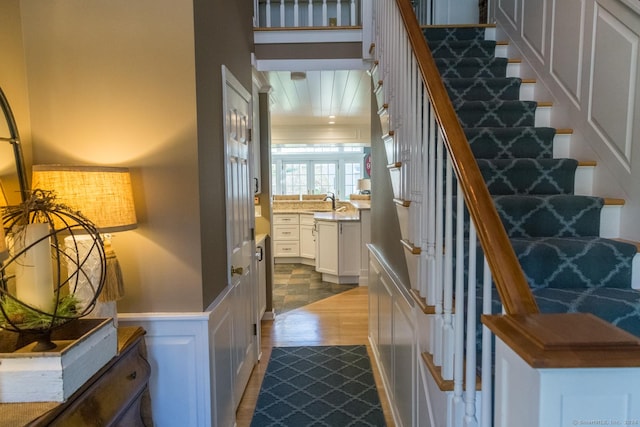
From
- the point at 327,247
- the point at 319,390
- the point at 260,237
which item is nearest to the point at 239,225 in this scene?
the point at 260,237

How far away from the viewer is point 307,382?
2744 mm

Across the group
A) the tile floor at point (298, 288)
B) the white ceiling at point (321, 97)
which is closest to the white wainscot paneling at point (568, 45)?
the white ceiling at point (321, 97)

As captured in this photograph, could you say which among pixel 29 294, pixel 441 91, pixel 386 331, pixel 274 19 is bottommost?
pixel 386 331

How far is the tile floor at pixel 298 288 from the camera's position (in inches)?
180

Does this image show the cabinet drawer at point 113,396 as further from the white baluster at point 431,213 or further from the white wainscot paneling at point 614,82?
the white wainscot paneling at point 614,82

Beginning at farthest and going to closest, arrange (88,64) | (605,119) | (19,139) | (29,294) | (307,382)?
(307,382) < (605,119) < (88,64) < (19,139) < (29,294)

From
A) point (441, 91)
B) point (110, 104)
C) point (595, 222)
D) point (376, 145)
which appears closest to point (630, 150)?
point (595, 222)

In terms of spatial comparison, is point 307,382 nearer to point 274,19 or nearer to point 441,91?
point 441,91

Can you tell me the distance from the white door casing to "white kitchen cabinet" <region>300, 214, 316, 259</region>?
350 cm

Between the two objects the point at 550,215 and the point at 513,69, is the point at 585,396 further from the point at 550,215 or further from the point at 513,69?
the point at 513,69

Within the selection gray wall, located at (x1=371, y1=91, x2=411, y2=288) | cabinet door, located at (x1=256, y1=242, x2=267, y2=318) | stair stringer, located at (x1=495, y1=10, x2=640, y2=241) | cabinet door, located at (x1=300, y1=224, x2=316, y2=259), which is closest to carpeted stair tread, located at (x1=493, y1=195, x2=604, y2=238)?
stair stringer, located at (x1=495, y1=10, x2=640, y2=241)

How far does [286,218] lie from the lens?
659 cm

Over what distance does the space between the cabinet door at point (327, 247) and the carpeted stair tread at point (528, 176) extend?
330 cm

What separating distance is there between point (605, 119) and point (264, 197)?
2756 millimetres
